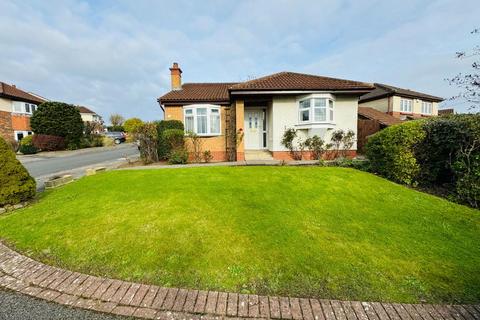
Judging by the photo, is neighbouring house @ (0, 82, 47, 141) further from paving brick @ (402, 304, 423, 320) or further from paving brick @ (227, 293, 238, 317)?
paving brick @ (402, 304, 423, 320)

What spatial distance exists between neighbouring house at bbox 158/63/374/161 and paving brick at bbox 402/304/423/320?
1027 centimetres

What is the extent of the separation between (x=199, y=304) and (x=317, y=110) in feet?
38.2

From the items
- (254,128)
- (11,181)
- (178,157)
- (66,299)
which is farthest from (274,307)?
(254,128)

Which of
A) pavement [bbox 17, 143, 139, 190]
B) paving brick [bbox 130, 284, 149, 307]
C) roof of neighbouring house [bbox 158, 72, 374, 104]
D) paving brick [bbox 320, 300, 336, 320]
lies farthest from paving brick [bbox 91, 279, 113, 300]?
roof of neighbouring house [bbox 158, 72, 374, 104]

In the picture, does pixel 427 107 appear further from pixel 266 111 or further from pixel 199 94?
pixel 199 94

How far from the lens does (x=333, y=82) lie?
1290cm

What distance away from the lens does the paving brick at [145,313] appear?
8.42ft

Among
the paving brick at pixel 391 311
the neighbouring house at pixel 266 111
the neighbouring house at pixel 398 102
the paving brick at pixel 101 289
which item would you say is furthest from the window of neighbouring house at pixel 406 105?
the paving brick at pixel 101 289

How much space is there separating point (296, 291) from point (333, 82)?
12.4 m

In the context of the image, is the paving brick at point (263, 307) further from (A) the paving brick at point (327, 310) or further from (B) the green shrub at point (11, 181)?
(B) the green shrub at point (11, 181)

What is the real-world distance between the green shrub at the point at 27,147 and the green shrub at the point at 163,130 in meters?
17.7

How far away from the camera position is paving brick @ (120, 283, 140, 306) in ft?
9.14

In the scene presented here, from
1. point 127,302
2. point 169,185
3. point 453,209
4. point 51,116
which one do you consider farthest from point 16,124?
point 453,209

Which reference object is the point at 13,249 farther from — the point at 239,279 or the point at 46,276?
the point at 239,279
